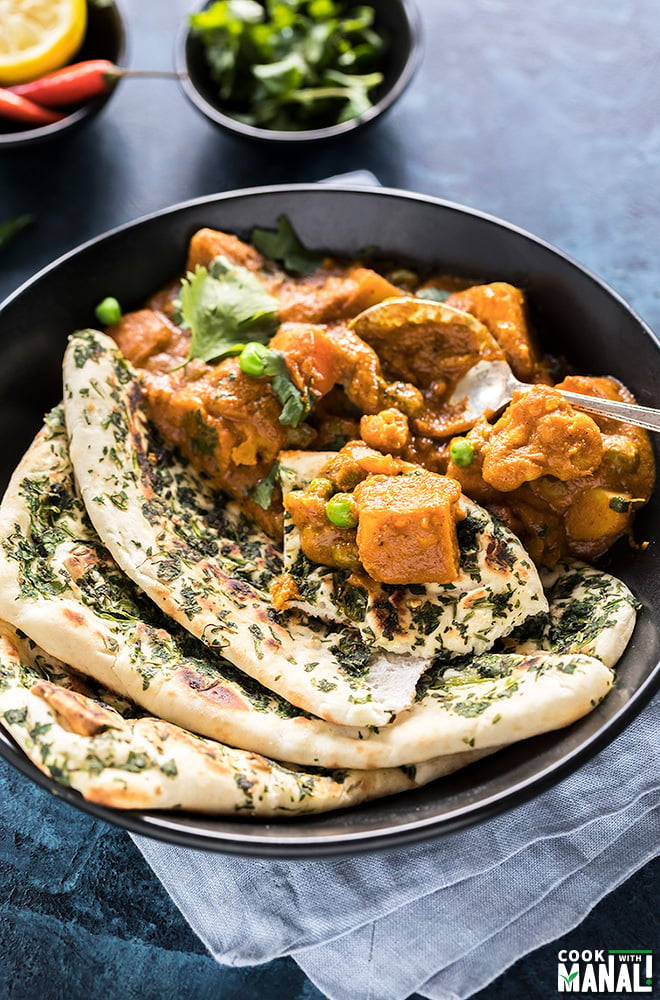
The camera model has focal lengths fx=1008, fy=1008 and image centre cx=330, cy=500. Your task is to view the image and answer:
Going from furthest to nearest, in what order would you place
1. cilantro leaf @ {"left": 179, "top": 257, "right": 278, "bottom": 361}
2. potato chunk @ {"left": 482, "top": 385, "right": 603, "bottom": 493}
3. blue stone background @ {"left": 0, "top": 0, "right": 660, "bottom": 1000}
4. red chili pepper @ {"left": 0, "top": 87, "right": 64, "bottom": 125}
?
blue stone background @ {"left": 0, "top": 0, "right": 660, "bottom": 1000} → red chili pepper @ {"left": 0, "top": 87, "right": 64, "bottom": 125} → cilantro leaf @ {"left": 179, "top": 257, "right": 278, "bottom": 361} → potato chunk @ {"left": 482, "top": 385, "right": 603, "bottom": 493}

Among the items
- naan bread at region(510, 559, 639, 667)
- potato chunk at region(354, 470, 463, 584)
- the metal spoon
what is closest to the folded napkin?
naan bread at region(510, 559, 639, 667)

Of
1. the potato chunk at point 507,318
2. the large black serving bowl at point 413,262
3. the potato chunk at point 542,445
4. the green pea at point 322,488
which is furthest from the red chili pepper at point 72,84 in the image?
the potato chunk at point 542,445

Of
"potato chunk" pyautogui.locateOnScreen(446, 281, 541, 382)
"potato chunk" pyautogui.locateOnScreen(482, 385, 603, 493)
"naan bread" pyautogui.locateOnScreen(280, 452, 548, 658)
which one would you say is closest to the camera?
"naan bread" pyautogui.locateOnScreen(280, 452, 548, 658)

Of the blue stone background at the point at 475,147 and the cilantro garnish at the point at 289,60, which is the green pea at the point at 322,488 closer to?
the blue stone background at the point at 475,147

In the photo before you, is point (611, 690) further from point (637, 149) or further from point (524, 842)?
point (637, 149)

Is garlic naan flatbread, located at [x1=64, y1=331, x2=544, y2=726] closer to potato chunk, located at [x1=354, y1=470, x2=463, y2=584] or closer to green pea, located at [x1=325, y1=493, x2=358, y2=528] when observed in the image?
potato chunk, located at [x1=354, y1=470, x2=463, y2=584]
